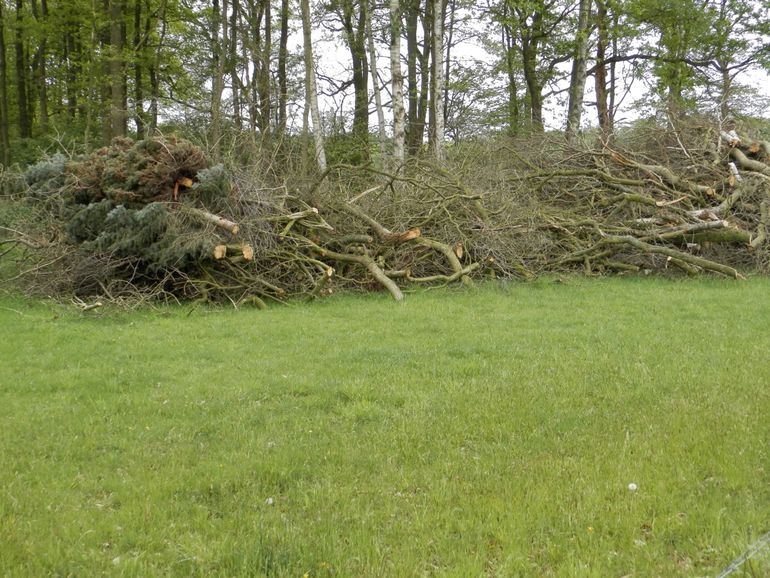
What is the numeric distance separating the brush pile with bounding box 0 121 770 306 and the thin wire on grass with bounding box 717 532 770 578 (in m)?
8.71

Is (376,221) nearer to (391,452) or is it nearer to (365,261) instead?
(365,261)

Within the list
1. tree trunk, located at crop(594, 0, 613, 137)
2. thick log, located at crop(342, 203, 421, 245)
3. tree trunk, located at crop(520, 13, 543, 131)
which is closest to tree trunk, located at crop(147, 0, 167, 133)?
thick log, located at crop(342, 203, 421, 245)

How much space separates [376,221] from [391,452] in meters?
9.10

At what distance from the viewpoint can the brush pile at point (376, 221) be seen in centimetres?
1136

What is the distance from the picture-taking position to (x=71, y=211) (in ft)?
38.6

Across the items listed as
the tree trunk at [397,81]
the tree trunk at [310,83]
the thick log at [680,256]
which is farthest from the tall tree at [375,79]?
the thick log at [680,256]

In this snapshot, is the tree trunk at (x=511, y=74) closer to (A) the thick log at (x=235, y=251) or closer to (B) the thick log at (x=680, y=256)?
(B) the thick log at (x=680, y=256)

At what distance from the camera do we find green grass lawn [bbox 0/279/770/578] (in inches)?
129

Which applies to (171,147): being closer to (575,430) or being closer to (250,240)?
(250,240)

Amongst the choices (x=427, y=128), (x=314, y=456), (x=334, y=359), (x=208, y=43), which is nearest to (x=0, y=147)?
(x=208, y=43)

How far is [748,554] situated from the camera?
3.03 m

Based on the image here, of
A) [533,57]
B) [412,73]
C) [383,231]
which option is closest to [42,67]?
[412,73]

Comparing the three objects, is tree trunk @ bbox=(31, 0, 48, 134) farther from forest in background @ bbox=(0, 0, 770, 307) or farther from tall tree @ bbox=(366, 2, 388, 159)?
tall tree @ bbox=(366, 2, 388, 159)

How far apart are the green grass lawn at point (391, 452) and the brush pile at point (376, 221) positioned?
312 centimetres
